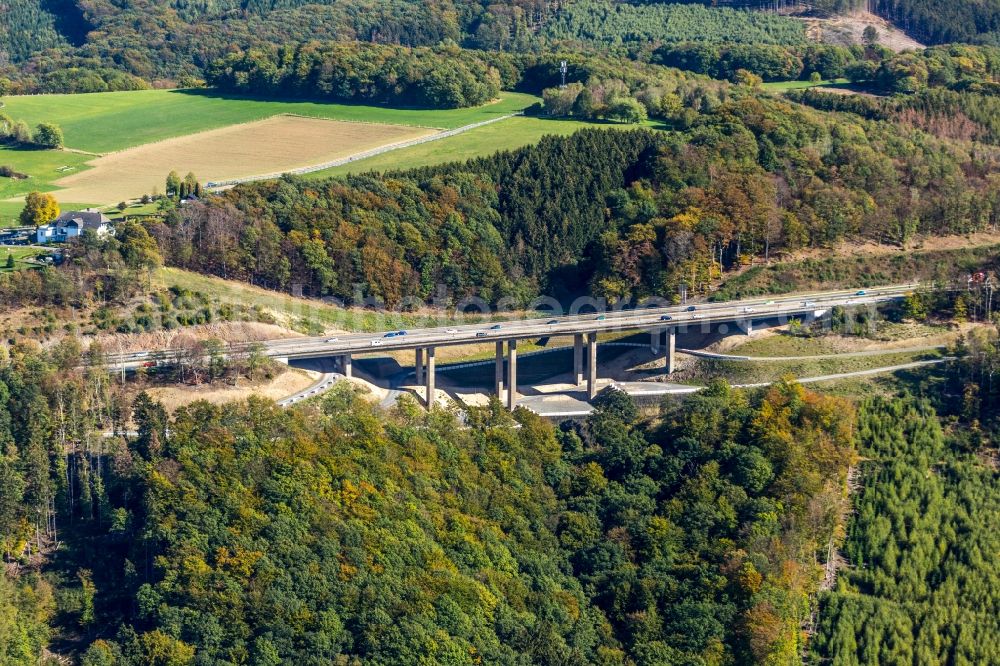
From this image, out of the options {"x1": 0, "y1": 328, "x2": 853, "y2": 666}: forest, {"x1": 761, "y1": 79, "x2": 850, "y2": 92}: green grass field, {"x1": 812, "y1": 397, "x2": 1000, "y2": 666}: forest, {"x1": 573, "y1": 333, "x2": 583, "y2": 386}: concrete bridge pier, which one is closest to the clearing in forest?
{"x1": 0, "y1": 328, "x2": 853, "y2": 666}: forest

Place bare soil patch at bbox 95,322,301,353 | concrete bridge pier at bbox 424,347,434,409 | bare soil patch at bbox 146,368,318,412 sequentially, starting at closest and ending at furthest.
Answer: bare soil patch at bbox 146,368,318,412 → bare soil patch at bbox 95,322,301,353 → concrete bridge pier at bbox 424,347,434,409

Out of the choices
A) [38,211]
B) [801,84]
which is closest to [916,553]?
[38,211]

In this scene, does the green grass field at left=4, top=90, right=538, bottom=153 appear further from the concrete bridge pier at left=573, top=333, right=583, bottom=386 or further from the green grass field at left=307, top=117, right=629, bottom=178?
the concrete bridge pier at left=573, top=333, right=583, bottom=386

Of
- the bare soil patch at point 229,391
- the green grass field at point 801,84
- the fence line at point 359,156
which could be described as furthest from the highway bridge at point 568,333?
the green grass field at point 801,84

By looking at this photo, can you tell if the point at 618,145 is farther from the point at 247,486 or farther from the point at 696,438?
the point at 247,486

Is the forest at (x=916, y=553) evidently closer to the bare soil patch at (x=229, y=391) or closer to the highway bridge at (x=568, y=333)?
the highway bridge at (x=568, y=333)

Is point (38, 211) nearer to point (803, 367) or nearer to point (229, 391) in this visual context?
point (229, 391)
